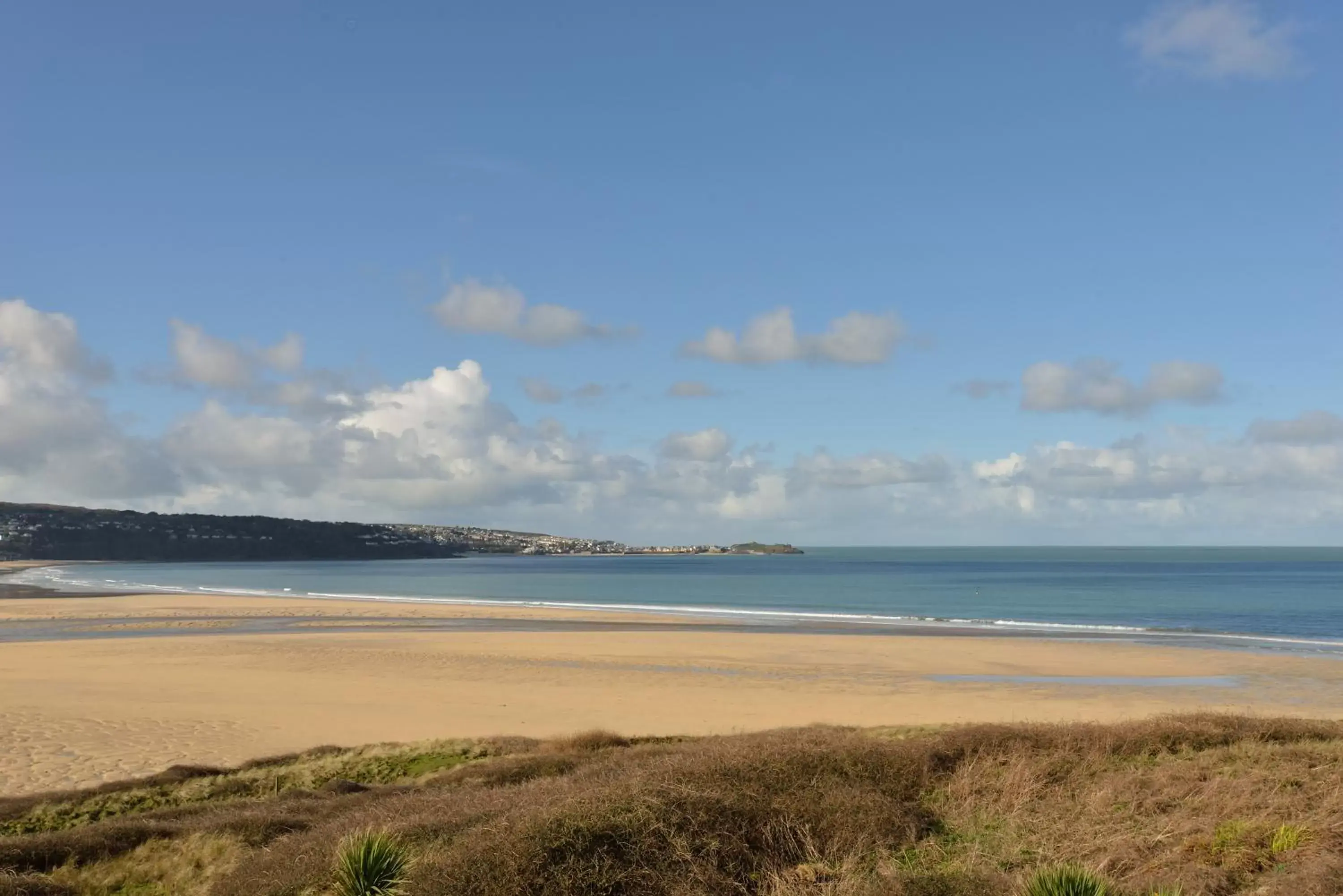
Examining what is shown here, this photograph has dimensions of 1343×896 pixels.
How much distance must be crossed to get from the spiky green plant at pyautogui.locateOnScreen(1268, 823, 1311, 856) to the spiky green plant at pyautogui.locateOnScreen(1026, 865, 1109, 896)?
208 cm

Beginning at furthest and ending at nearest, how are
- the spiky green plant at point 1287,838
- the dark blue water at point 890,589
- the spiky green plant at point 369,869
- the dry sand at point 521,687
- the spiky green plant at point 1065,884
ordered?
1. the dark blue water at point 890,589
2. the dry sand at point 521,687
3. the spiky green plant at point 1287,838
4. the spiky green plant at point 369,869
5. the spiky green plant at point 1065,884

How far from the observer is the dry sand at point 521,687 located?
19.5m

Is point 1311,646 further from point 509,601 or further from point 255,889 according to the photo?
point 509,601

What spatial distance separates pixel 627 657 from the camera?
112 feet

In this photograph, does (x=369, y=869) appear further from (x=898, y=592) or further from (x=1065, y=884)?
(x=898, y=592)

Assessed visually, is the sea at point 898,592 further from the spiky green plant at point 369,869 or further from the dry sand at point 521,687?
the spiky green plant at point 369,869

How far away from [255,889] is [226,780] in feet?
24.6

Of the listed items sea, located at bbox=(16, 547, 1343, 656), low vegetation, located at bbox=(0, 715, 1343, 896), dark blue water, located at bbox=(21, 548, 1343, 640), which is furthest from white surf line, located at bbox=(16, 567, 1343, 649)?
low vegetation, located at bbox=(0, 715, 1343, 896)

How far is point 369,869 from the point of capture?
23.2 ft

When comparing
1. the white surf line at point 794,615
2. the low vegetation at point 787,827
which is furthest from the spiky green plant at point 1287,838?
the white surf line at point 794,615

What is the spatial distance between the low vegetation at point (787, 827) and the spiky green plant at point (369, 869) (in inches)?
0.7

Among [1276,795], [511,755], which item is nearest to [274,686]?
[511,755]

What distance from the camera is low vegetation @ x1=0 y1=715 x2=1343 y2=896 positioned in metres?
7.02

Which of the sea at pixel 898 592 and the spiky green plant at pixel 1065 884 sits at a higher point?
the spiky green plant at pixel 1065 884
